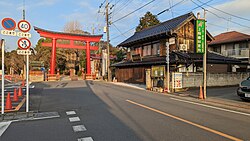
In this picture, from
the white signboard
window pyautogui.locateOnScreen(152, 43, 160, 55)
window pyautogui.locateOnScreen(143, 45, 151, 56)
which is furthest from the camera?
window pyautogui.locateOnScreen(143, 45, 151, 56)

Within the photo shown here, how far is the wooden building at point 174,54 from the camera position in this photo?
18.1 metres

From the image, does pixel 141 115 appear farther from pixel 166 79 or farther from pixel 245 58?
pixel 245 58

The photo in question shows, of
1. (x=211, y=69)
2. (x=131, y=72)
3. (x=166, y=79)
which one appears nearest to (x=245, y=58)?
(x=211, y=69)

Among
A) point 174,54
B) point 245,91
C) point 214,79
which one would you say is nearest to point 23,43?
point 245,91

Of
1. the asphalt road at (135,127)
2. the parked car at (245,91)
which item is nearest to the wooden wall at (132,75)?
the parked car at (245,91)

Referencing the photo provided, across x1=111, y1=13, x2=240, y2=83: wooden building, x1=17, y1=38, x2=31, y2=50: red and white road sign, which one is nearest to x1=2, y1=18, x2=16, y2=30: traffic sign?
x1=17, y1=38, x2=31, y2=50: red and white road sign

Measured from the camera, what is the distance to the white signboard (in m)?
15.1

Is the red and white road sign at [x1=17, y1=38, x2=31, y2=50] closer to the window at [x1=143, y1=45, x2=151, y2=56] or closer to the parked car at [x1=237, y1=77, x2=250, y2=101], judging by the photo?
the parked car at [x1=237, y1=77, x2=250, y2=101]

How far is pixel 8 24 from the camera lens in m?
6.68

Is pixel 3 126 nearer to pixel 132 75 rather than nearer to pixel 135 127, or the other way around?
pixel 135 127

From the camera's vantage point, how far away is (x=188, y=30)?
22.0m

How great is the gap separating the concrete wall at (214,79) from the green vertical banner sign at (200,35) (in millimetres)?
3525

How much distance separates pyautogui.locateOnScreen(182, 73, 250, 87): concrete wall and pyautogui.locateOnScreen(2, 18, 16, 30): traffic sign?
12882 mm

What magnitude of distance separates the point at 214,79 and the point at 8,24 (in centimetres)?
1724
